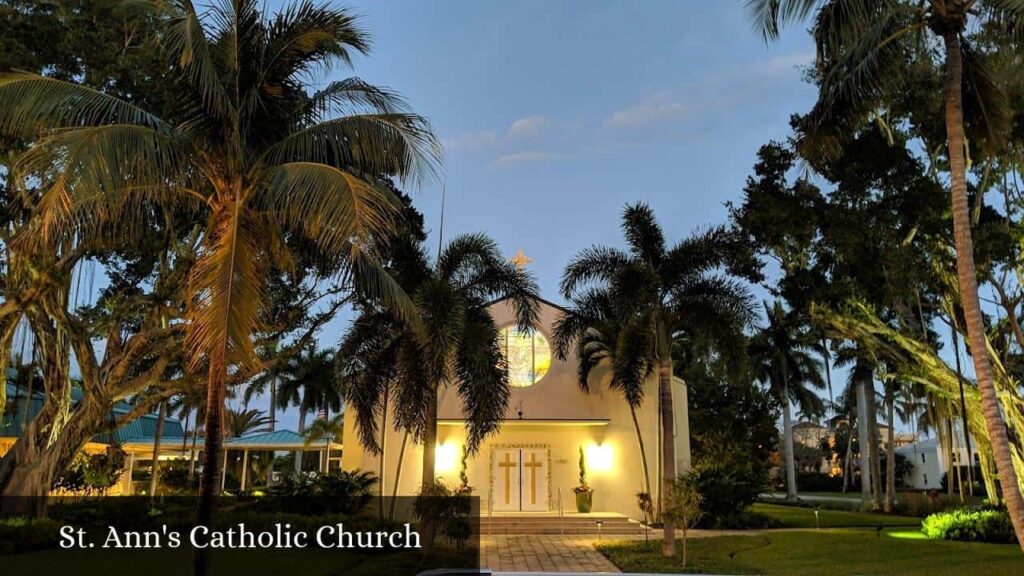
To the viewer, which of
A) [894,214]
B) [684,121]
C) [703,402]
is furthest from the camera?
[684,121]

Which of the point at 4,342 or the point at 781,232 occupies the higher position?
the point at 781,232

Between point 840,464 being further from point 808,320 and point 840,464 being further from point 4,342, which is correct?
point 4,342

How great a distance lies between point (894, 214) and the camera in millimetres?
16438

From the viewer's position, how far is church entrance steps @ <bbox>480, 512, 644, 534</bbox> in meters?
18.7

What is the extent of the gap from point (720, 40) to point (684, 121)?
23.1m

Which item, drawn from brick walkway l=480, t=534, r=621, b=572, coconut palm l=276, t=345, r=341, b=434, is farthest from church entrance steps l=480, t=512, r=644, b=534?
coconut palm l=276, t=345, r=341, b=434

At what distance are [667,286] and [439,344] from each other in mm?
5409

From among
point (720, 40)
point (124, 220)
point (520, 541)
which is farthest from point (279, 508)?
point (720, 40)

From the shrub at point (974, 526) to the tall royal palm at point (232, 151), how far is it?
14.7 m

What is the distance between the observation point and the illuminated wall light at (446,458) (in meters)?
21.5

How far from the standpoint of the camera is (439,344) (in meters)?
12.6

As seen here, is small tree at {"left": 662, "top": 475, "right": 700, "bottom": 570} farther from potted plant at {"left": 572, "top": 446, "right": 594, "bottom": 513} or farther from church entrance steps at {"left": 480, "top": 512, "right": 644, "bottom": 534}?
potted plant at {"left": 572, "top": 446, "right": 594, "bottom": 513}

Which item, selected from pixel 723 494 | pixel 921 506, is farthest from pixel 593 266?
pixel 921 506

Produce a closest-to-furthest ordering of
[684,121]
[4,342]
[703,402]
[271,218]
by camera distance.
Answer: [271,218] → [4,342] → [703,402] → [684,121]
